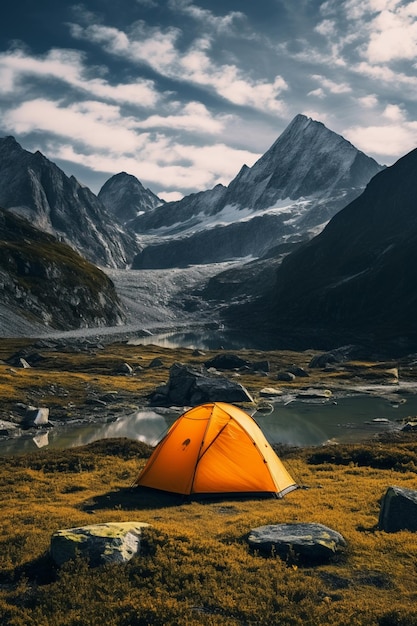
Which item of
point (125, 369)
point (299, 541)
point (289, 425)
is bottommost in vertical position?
point (289, 425)

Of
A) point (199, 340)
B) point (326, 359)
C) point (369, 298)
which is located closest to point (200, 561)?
point (326, 359)

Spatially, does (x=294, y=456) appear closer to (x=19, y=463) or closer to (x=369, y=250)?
(x=19, y=463)

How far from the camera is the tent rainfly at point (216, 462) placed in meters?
20.3

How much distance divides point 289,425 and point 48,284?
→ 12931cm

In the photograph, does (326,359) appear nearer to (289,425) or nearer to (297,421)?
(297,421)

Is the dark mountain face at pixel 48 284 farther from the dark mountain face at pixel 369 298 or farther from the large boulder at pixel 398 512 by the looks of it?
the large boulder at pixel 398 512

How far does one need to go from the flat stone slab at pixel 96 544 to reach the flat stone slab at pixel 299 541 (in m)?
3.43

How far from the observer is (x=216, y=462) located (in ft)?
68.0

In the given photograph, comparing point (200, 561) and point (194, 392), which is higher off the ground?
point (200, 561)

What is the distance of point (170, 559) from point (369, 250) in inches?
7618

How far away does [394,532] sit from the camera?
49.1 ft

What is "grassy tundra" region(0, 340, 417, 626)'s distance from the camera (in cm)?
1047

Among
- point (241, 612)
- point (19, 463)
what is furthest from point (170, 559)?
point (19, 463)

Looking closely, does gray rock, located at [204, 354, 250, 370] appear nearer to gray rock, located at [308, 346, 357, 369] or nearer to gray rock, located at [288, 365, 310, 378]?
gray rock, located at [288, 365, 310, 378]
